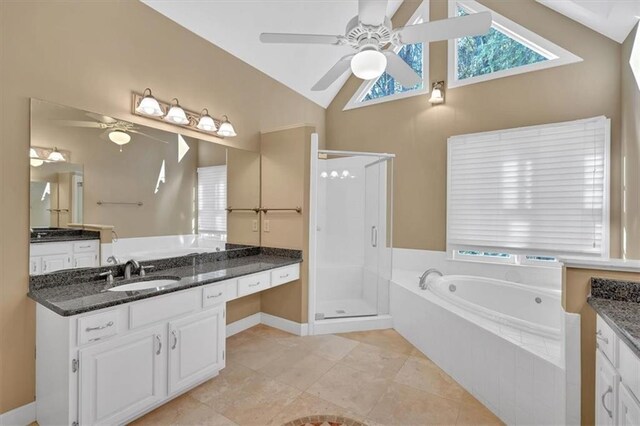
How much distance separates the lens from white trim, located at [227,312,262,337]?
3.15 metres

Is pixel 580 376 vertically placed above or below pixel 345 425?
above

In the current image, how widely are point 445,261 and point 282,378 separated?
2428 millimetres

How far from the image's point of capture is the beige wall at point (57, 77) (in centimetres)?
175

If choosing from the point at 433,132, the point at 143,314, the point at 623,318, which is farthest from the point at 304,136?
the point at 623,318

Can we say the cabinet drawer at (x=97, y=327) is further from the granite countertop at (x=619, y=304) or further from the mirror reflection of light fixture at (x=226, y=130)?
the granite countertop at (x=619, y=304)

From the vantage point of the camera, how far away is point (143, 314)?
1.82 meters

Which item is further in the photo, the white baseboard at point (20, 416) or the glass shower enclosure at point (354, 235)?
the glass shower enclosure at point (354, 235)

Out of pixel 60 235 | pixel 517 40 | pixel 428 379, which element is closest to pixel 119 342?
pixel 60 235

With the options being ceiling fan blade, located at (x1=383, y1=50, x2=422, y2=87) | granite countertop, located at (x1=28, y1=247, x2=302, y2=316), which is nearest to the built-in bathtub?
granite countertop, located at (x1=28, y1=247, x2=302, y2=316)

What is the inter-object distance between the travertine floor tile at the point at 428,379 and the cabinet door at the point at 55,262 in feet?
8.24

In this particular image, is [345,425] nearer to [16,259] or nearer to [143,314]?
[143,314]

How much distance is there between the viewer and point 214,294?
7.49 ft

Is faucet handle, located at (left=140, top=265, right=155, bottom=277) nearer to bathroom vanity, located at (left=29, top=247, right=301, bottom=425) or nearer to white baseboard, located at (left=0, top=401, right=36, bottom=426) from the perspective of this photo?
bathroom vanity, located at (left=29, top=247, right=301, bottom=425)

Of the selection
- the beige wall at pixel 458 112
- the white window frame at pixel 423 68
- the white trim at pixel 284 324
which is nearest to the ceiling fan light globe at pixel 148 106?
the white trim at pixel 284 324
